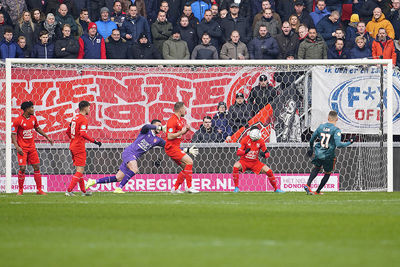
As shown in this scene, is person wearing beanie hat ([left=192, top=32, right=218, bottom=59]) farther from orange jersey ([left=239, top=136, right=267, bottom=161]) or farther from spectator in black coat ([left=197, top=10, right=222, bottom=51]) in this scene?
orange jersey ([left=239, top=136, right=267, bottom=161])

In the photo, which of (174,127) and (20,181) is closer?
(174,127)

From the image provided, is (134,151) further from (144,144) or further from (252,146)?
(252,146)

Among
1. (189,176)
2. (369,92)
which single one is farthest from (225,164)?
(369,92)

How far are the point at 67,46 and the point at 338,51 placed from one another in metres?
6.69

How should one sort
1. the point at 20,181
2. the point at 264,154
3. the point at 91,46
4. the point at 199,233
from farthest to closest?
the point at 91,46
the point at 264,154
the point at 20,181
the point at 199,233

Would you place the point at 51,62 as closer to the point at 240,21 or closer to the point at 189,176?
the point at 189,176

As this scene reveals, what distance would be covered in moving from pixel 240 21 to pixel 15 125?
694 centimetres

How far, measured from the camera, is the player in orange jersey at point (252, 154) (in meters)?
16.6

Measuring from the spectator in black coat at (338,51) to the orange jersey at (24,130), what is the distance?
26.1 ft

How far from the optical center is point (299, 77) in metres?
18.6

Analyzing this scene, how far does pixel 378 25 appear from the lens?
20703 mm

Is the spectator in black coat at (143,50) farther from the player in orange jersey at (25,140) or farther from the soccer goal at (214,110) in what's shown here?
the player in orange jersey at (25,140)

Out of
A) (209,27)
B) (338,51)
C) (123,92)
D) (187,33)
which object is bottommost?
(123,92)

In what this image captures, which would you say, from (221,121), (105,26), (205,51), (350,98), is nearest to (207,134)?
(221,121)
